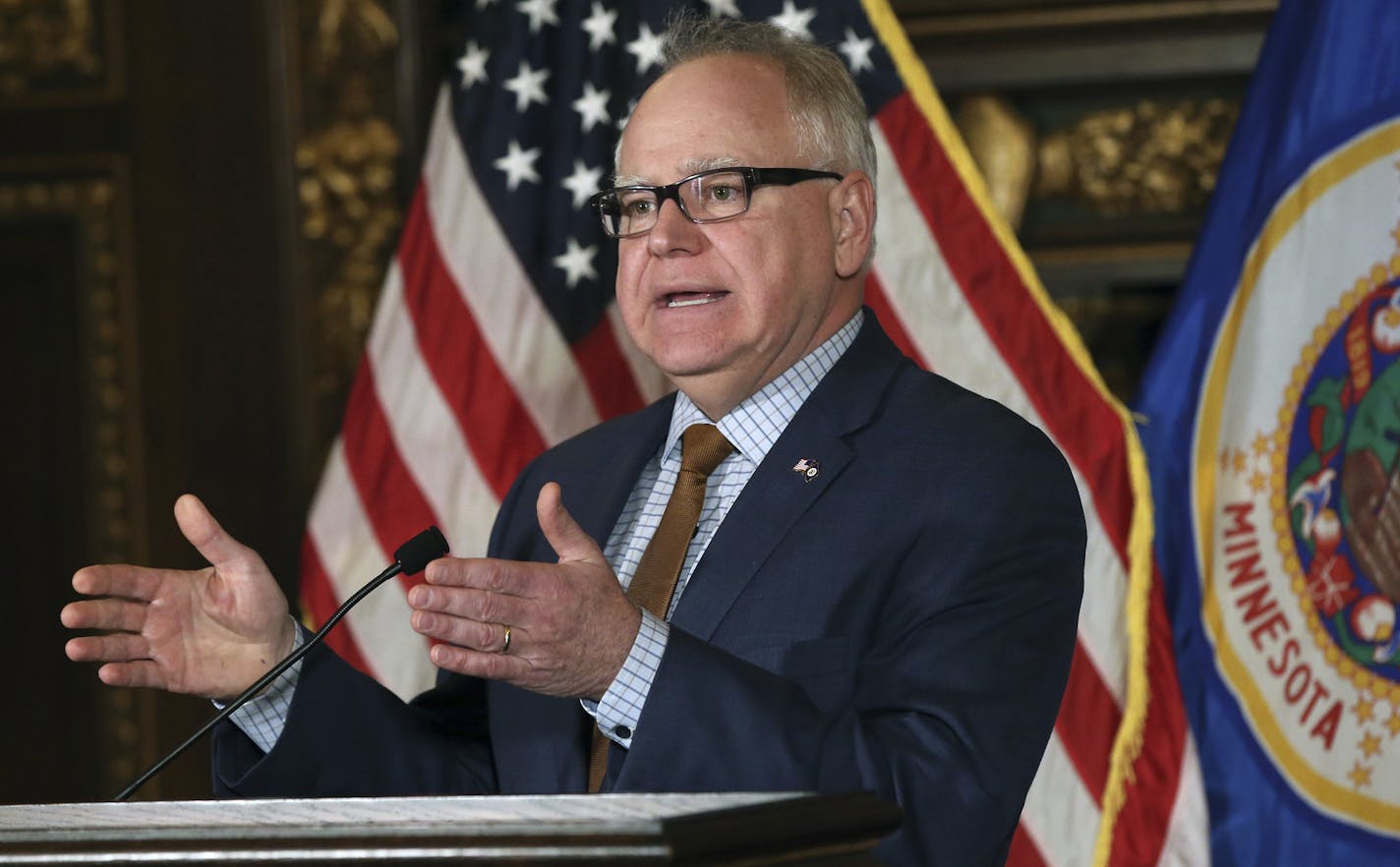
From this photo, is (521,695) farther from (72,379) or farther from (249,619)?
(72,379)

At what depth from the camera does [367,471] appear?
9.96ft

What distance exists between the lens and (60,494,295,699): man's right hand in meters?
1.56

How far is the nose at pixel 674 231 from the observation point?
181 centimetres

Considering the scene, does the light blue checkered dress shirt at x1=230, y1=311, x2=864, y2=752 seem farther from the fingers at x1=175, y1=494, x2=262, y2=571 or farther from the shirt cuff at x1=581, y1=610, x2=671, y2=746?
the shirt cuff at x1=581, y1=610, x2=671, y2=746

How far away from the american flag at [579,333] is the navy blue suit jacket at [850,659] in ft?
3.03

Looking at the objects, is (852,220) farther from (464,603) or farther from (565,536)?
(464,603)

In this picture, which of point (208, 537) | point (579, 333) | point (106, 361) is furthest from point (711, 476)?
point (106, 361)

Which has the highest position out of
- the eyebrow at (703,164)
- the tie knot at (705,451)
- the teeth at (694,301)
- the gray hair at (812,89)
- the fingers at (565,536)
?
the gray hair at (812,89)

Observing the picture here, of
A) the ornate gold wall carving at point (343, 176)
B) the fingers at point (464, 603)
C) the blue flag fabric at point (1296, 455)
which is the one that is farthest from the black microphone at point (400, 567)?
the ornate gold wall carving at point (343, 176)

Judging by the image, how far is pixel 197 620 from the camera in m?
1.61

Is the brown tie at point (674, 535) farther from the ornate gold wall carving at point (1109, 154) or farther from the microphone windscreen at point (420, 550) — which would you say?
the ornate gold wall carving at point (1109, 154)

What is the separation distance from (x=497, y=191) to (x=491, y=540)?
1130 mm

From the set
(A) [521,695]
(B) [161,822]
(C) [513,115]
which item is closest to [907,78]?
(C) [513,115]

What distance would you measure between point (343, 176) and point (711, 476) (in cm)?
214
